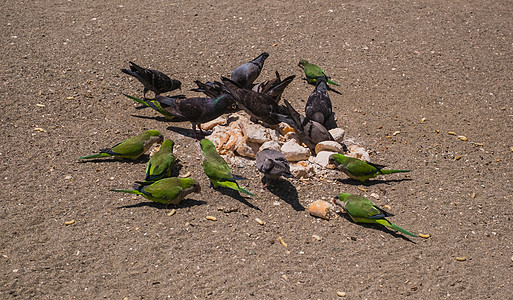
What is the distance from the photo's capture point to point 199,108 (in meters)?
6.05

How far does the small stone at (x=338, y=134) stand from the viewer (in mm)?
6148

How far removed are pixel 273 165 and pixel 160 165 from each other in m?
1.31

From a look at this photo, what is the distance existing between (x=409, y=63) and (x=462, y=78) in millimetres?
983

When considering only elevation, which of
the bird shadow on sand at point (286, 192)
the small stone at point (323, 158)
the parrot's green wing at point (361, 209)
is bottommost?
the bird shadow on sand at point (286, 192)

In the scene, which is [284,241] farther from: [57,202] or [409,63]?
[409,63]

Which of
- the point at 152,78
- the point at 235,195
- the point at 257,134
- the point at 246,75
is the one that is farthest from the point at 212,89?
the point at 235,195

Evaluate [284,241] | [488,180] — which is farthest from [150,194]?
[488,180]

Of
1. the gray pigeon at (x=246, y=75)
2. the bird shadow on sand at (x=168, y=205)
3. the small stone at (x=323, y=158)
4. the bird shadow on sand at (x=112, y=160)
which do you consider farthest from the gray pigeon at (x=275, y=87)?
the bird shadow on sand at (x=168, y=205)

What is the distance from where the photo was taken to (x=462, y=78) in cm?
814

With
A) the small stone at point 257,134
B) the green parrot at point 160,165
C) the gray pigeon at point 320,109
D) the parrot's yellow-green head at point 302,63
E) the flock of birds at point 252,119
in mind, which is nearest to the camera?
the flock of birds at point 252,119

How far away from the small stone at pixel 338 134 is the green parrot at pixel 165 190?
2281 mm

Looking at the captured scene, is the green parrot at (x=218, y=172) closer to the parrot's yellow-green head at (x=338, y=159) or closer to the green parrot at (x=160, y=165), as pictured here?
the green parrot at (x=160, y=165)

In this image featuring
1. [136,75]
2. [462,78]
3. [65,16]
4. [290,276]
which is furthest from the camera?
[65,16]

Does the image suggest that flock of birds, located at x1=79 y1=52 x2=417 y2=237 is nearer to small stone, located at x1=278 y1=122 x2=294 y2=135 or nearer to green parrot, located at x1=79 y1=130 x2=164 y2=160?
green parrot, located at x1=79 y1=130 x2=164 y2=160
